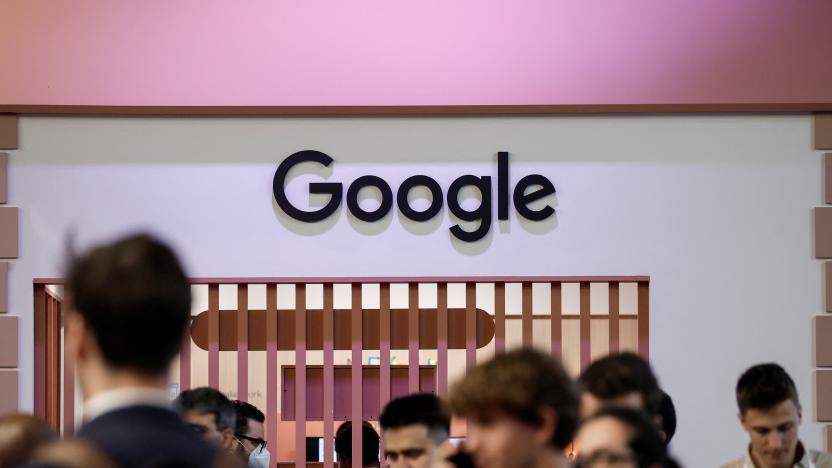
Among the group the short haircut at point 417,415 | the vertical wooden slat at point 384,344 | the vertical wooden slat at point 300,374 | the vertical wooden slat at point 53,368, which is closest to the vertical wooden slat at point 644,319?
the vertical wooden slat at point 384,344

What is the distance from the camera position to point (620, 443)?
227 cm

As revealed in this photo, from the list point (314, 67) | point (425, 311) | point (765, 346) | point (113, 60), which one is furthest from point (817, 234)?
point (113, 60)

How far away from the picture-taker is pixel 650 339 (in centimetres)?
570

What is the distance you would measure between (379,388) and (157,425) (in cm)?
440

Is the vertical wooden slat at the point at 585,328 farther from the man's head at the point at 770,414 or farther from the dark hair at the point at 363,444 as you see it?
the man's head at the point at 770,414

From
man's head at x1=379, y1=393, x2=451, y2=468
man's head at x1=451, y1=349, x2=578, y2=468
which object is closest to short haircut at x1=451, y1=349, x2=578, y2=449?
man's head at x1=451, y1=349, x2=578, y2=468

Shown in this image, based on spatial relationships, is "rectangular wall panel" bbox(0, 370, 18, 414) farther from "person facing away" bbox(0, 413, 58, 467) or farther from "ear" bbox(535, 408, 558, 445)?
"ear" bbox(535, 408, 558, 445)

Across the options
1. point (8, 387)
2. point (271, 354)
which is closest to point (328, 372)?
point (271, 354)

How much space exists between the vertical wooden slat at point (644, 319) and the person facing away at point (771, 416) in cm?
173

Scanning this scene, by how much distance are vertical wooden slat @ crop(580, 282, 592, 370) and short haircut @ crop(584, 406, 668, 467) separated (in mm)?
3324

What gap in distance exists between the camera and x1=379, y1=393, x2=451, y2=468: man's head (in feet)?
12.5

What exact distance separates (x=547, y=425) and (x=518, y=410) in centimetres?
6

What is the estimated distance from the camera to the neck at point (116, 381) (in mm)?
1618

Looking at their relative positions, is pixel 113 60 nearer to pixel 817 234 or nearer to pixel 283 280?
pixel 283 280
